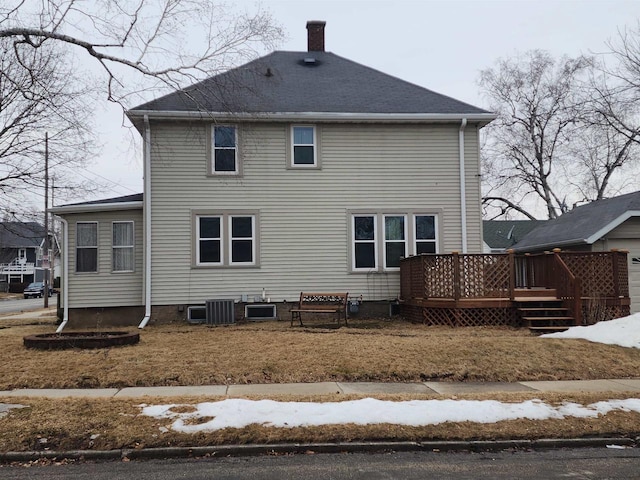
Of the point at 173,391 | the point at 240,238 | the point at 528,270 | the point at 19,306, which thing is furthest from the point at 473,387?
the point at 19,306

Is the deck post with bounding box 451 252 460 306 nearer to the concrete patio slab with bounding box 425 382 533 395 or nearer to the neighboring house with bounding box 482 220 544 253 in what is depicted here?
the concrete patio slab with bounding box 425 382 533 395

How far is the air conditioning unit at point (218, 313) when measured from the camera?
15633 mm

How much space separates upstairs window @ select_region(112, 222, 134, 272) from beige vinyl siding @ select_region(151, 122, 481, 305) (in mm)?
894

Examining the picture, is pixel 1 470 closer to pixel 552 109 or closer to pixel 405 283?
pixel 405 283

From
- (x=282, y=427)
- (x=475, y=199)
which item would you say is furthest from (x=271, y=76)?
(x=282, y=427)

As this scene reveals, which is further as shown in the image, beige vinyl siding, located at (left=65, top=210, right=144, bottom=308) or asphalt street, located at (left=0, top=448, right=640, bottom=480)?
beige vinyl siding, located at (left=65, top=210, right=144, bottom=308)

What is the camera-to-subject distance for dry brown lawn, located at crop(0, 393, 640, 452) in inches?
233

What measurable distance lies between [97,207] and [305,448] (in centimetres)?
1210

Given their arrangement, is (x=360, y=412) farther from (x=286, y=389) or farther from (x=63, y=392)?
(x=63, y=392)

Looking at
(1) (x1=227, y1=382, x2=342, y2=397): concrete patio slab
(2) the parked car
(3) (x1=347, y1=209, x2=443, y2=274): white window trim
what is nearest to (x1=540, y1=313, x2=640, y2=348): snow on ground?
(3) (x1=347, y1=209, x2=443, y2=274): white window trim

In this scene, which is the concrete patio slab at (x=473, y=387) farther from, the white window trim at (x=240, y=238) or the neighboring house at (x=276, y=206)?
the white window trim at (x=240, y=238)

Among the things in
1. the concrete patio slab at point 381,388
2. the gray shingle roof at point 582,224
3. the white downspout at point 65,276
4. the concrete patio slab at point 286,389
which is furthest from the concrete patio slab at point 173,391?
the gray shingle roof at point 582,224

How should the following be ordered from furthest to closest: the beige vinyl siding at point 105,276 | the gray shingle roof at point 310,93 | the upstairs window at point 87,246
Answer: the upstairs window at point 87,246 → the beige vinyl siding at point 105,276 → the gray shingle roof at point 310,93

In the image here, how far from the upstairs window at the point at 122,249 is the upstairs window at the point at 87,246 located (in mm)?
513
